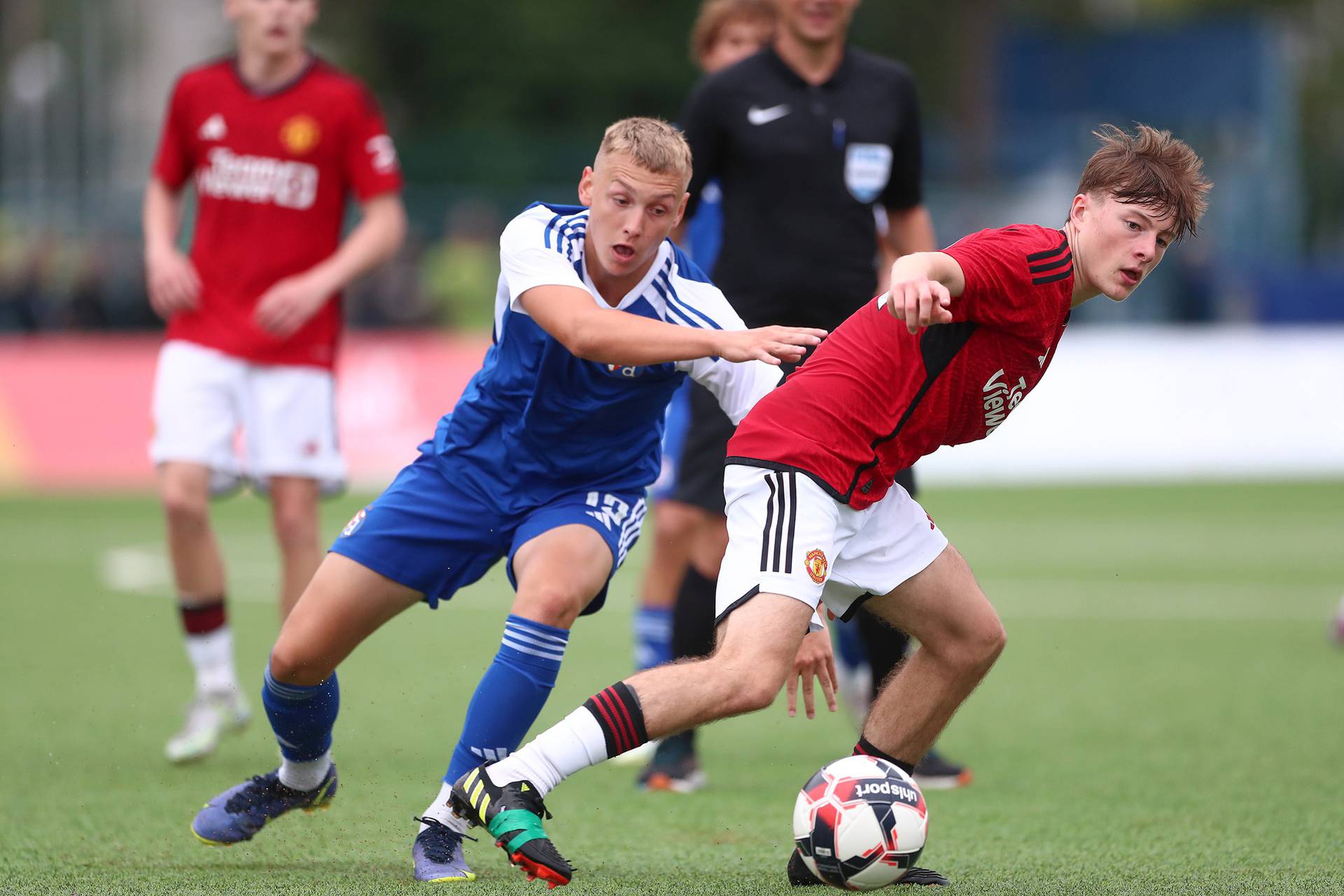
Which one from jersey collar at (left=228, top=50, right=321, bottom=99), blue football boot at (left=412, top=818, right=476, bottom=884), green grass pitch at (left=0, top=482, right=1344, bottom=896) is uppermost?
jersey collar at (left=228, top=50, right=321, bottom=99)

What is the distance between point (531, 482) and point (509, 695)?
1.94ft

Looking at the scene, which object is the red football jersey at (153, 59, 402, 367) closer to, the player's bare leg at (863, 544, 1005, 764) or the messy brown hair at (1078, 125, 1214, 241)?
the player's bare leg at (863, 544, 1005, 764)

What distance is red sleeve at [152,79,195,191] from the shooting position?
647 centimetres

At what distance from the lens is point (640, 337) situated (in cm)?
407

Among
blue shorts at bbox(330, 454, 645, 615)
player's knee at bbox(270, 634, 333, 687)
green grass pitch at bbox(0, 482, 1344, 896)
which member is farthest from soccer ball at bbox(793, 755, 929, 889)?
player's knee at bbox(270, 634, 333, 687)

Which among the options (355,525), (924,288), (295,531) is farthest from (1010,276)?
(295,531)

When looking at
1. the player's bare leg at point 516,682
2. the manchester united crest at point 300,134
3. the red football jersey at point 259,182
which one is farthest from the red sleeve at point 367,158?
the player's bare leg at point 516,682

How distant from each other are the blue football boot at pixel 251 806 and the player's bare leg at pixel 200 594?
138 centimetres

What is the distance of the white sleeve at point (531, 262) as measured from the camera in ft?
14.0

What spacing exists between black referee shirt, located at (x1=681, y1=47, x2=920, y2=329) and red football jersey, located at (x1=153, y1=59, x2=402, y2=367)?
1.38 metres

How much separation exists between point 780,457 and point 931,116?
33.3 meters

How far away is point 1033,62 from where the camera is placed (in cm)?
3628

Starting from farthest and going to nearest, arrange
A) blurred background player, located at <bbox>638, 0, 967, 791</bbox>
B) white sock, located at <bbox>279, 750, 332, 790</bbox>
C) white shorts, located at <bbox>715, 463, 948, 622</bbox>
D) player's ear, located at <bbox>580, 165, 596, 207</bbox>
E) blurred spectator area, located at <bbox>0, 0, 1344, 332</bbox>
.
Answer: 1. blurred spectator area, located at <bbox>0, 0, 1344, 332</bbox>
2. blurred background player, located at <bbox>638, 0, 967, 791</bbox>
3. white sock, located at <bbox>279, 750, 332, 790</bbox>
4. player's ear, located at <bbox>580, 165, 596, 207</bbox>
5. white shorts, located at <bbox>715, 463, 948, 622</bbox>

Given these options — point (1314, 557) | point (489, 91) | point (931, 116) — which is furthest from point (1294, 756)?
point (931, 116)
